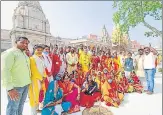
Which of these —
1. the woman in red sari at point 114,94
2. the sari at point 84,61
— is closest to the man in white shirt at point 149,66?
the woman in red sari at point 114,94

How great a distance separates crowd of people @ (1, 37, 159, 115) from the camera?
3363mm

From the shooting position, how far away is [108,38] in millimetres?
54188

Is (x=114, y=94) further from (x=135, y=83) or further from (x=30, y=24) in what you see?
(x=30, y=24)

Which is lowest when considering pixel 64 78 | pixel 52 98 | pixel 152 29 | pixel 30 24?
pixel 52 98

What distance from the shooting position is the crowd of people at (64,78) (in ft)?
11.0

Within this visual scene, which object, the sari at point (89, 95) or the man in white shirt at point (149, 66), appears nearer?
the sari at point (89, 95)

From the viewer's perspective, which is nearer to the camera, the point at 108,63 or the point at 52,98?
the point at 52,98

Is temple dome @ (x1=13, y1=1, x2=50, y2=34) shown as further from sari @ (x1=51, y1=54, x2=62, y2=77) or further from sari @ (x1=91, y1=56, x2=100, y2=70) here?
sari @ (x1=51, y1=54, x2=62, y2=77)

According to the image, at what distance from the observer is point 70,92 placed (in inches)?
193

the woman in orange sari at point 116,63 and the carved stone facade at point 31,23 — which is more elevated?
the carved stone facade at point 31,23

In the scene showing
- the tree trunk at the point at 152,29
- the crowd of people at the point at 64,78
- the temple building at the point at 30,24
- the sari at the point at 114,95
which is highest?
the temple building at the point at 30,24

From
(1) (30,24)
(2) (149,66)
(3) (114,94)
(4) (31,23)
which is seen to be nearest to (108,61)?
(2) (149,66)

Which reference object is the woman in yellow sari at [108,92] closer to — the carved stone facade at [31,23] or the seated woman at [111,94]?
the seated woman at [111,94]

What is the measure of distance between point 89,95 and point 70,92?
2.31 ft
